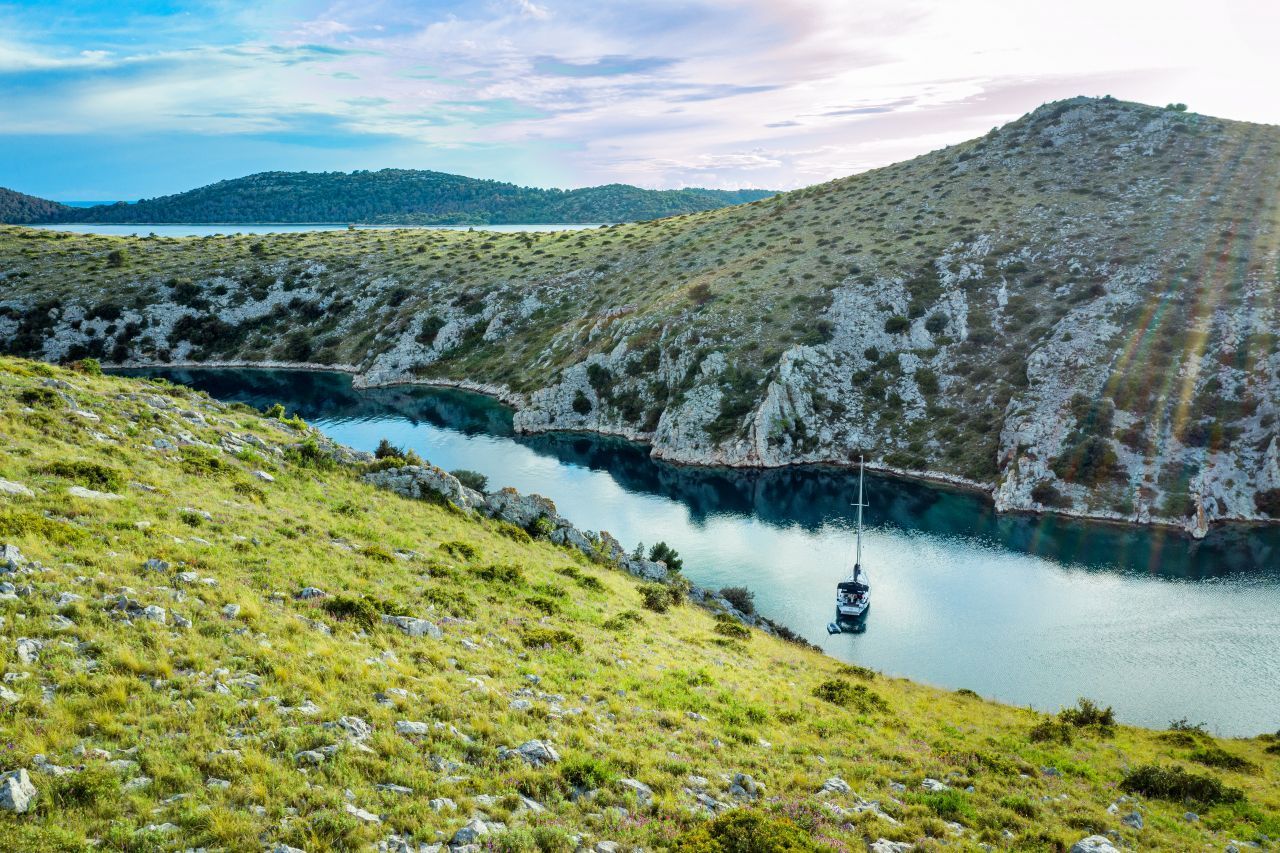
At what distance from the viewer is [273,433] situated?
133 ft

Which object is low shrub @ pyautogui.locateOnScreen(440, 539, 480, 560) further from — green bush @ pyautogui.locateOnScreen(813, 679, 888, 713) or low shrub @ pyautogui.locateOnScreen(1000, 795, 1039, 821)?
low shrub @ pyautogui.locateOnScreen(1000, 795, 1039, 821)

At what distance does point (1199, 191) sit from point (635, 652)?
122 metres

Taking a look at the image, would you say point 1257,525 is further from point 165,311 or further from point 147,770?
point 165,311

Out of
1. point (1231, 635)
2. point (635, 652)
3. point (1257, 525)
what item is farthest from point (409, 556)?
point (1257, 525)

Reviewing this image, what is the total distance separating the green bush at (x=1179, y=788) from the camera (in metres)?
21.1

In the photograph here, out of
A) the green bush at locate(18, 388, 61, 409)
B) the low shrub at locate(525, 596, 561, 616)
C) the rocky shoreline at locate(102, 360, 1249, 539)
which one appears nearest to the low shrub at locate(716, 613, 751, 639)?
the low shrub at locate(525, 596, 561, 616)

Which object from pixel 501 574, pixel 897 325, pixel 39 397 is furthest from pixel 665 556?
pixel 897 325

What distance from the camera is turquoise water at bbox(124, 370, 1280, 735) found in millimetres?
42219

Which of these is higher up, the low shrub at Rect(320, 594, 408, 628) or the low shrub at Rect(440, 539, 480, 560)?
the low shrub at Rect(320, 594, 408, 628)

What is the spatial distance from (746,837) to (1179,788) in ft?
53.5

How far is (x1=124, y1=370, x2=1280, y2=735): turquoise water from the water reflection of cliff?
24 cm

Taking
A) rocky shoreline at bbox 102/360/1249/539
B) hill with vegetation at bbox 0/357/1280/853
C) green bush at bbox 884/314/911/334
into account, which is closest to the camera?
hill with vegetation at bbox 0/357/1280/853

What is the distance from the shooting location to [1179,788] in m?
21.3

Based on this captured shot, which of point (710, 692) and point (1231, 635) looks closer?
point (710, 692)
